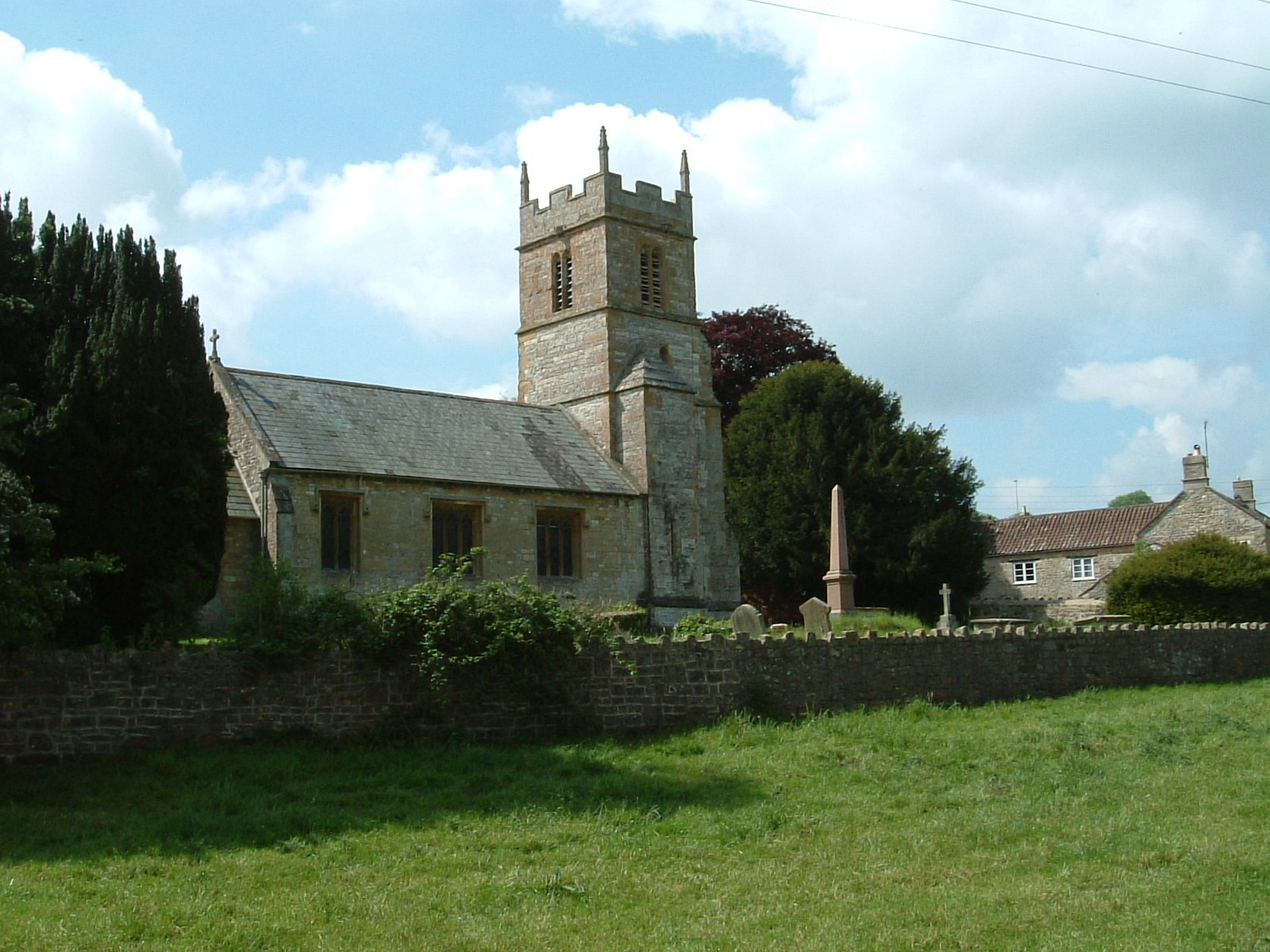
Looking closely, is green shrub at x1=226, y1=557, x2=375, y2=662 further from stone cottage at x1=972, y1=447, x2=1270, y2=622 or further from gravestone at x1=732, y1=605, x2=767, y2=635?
stone cottage at x1=972, y1=447, x2=1270, y2=622

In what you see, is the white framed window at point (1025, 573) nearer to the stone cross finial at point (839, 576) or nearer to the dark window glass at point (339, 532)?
the stone cross finial at point (839, 576)

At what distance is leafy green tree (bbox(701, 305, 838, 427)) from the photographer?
48906 mm

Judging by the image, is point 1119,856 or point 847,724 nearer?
point 1119,856

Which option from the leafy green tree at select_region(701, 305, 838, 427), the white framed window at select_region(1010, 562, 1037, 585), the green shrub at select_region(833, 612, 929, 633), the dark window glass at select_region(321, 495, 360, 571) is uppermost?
the leafy green tree at select_region(701, 305, 838, 427)

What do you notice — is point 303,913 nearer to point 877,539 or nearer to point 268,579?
point 268,579

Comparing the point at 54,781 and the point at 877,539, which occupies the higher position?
the point at 877,539

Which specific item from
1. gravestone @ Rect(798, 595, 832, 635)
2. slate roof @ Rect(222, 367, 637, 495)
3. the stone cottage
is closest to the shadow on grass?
gravestone @ Rect(798, 595, 832, 635)

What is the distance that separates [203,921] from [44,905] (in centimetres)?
131

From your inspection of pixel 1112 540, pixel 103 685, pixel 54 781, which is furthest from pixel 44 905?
pixel 1112 540

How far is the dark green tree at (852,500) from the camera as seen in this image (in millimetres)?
38938

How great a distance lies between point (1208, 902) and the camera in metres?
10.0

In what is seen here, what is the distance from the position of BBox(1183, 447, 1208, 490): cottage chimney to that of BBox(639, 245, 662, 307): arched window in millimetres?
20911

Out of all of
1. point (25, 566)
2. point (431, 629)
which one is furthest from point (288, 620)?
point (25, 566)

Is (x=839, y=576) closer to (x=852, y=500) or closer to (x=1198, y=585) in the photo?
(x=1198, y=585)
